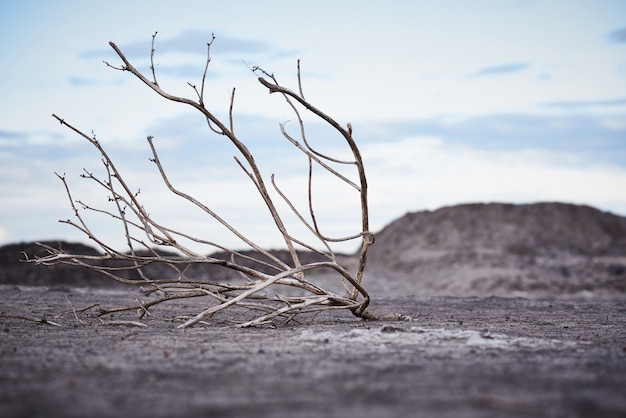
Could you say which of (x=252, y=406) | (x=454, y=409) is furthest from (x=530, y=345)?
(x=252, y=406)

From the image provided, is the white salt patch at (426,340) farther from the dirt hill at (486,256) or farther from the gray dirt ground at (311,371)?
the dirt hill at (486,256)

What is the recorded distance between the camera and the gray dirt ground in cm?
→ 370

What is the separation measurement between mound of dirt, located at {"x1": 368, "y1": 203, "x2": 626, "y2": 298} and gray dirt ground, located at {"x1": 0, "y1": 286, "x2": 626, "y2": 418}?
43.8 ft

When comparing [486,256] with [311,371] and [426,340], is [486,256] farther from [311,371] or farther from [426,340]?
[311,371]

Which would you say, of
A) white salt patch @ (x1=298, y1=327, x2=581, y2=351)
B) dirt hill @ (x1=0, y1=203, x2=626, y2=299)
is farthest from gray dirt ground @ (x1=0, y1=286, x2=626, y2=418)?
dirt hill @ (x1=0, y1=203, x2=626, y2=299)

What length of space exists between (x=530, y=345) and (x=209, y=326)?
10.9 ft

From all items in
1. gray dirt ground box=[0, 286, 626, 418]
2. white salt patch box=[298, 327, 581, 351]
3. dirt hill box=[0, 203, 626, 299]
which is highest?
dirt hill box=[0, 203, 626, 299]

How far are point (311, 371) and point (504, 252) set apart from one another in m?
21.7

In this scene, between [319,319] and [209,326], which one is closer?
[209,326]

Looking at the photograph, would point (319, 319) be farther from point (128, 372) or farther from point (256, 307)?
point (128, 372)

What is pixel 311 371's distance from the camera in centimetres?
471

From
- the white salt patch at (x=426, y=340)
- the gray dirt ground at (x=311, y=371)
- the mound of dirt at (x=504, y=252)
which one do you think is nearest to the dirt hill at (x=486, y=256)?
the mound of dirt at (x=504, y=252)

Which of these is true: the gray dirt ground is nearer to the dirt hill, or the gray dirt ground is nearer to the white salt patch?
the white salt patch

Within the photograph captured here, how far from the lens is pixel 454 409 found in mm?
3645
